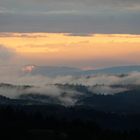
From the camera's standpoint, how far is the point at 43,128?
162 metres

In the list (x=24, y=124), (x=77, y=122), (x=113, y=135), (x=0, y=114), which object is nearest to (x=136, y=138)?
(x=113, y=135)

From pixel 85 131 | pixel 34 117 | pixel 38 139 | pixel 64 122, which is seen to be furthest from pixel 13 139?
pixel 34 117

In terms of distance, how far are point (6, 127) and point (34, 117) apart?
125ft

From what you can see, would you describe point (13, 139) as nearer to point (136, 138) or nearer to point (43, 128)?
point (43, 128)

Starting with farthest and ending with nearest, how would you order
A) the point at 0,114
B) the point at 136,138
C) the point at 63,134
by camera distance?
the point at 0,114 → the point at 136,138 → the point at 63,134

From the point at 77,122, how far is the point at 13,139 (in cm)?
3647

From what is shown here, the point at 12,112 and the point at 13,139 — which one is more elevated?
the point at 12,112

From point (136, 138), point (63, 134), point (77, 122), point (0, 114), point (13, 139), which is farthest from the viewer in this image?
point (0, 114)

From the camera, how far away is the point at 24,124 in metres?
166

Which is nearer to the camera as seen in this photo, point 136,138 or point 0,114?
point 136,138

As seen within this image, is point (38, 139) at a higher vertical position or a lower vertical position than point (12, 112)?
lower

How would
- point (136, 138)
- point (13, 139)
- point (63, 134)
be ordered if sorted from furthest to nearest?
point (136, 138) → point (63, 134) → point (13, 139)

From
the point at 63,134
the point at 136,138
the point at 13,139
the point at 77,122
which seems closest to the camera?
the point at 13,139

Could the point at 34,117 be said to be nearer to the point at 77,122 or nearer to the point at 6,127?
the point at 77,122
